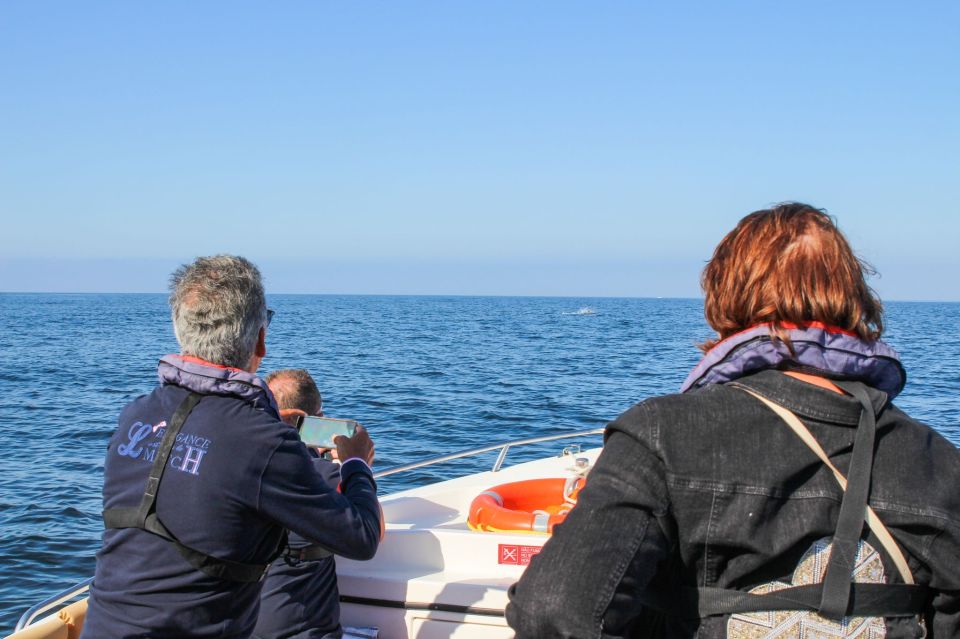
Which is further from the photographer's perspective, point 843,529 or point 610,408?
point 610,408

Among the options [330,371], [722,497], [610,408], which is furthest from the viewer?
[330,371]

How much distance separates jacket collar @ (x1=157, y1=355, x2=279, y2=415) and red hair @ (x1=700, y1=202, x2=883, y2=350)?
1188 millimetres

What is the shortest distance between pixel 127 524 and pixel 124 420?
0.93ft

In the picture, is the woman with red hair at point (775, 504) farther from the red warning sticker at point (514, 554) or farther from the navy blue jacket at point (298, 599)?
the red warning sticker at point (514, 554)

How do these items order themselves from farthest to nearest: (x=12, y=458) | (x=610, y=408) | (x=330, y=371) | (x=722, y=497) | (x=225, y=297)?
(x=330, y=371)
(x=610, y=408)
(x=12, y=458)
(x=225, y=297)
(x=722, y=497)

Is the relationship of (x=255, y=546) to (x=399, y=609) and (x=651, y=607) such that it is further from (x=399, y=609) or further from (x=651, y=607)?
(x=399, y=609)

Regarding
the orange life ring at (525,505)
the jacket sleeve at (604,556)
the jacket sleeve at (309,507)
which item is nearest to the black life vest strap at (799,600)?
the jacket sleeve at (604,556)

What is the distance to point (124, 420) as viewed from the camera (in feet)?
7.34

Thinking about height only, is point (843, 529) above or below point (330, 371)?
above

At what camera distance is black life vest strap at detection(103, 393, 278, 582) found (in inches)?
81.9

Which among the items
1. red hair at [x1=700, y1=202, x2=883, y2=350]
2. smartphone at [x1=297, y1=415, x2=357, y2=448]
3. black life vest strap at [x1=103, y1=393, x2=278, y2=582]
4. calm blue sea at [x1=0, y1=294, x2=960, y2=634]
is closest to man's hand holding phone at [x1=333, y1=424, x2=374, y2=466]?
smartphone at [x1=297, y1=415, x2=357, y2=448]

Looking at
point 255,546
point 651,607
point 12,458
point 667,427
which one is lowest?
point 12,458

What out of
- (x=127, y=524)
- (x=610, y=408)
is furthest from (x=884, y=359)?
(x=610, y=408)

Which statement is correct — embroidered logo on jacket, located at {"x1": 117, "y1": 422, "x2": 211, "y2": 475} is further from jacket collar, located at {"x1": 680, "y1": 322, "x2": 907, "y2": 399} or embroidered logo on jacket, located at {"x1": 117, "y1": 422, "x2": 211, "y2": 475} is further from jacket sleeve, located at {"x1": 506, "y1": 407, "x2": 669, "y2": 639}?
jacket collar, located at {"x1": 680, "y1": 322, "x2": 907, "y2": 399}
